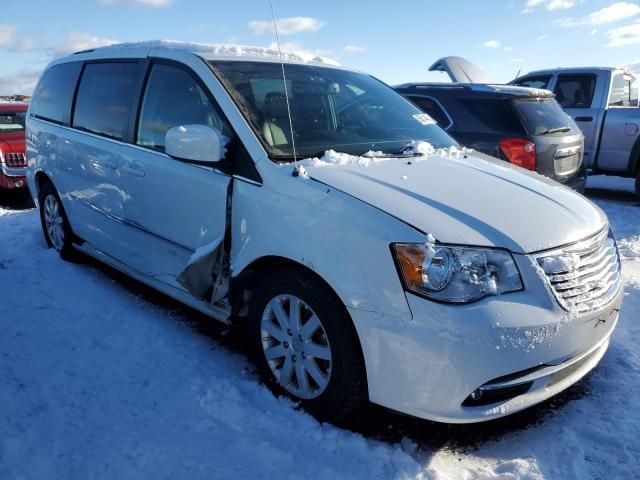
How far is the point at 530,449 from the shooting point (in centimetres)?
241

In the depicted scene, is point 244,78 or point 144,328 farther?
point 144,328

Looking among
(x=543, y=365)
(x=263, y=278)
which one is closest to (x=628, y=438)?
(x=543, y=365)

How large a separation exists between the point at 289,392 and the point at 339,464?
0.52 metres

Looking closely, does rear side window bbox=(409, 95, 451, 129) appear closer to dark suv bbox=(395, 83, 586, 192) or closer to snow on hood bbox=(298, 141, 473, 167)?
dark suv bbox=(395, 83, 586, 192)

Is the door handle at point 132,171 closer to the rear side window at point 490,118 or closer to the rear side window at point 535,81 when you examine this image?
the rear side window at point 490,118

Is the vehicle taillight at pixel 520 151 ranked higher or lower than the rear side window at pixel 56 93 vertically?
lower

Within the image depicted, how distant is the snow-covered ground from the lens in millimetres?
2264

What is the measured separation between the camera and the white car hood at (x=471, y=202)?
2.27 meters

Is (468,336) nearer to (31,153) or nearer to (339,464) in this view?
(339,464)

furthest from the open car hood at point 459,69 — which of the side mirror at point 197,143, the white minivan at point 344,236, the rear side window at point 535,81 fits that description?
the side mirror at point 197,143

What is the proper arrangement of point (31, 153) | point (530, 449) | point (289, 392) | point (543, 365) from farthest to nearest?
point (31, 153), point (289, 392), point (530, 449), point (543, 365)

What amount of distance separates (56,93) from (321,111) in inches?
115

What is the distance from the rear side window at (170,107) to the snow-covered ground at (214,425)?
4.13 feet

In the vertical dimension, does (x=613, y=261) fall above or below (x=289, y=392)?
above
